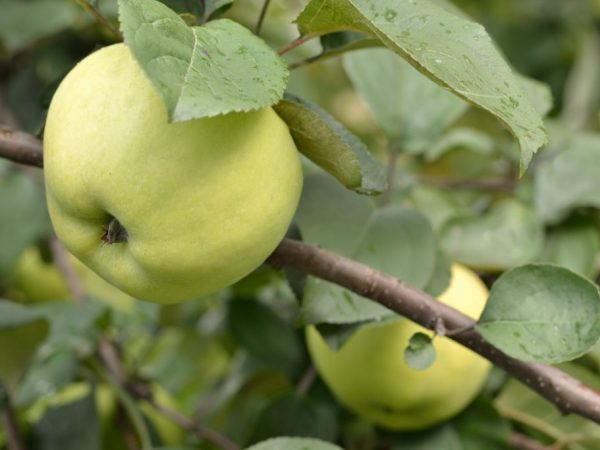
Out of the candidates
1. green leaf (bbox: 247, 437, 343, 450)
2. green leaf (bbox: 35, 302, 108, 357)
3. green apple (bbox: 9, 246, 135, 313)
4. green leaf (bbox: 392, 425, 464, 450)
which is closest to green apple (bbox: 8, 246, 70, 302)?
green apple (bbox: 9, 246, 135, 313)

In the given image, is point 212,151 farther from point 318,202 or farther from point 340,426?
point 340,426

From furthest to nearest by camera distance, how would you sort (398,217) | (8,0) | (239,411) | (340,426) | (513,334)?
(8,0), (239,411), (340,426), (398,217), (513,334)

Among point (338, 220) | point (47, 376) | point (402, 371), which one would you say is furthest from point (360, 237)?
point (47, 376)

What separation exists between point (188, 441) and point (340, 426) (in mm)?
186

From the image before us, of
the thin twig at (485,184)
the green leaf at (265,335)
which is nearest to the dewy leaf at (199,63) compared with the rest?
the green leaf at (265,335)

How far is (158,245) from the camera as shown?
→ 1.49 ft

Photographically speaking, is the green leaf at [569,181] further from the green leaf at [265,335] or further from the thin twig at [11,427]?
the thin twig at [11,427]

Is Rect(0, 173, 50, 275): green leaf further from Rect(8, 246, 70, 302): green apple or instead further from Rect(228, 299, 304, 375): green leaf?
Rect(228, 299, 304, 375): green leaf

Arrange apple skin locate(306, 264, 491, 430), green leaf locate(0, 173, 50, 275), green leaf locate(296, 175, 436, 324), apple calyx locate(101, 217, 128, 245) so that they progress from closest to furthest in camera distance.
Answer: apple calyx locate(101, 217, 128, 245) < green leaf locate(296, 175, 436, 324) < apple skin locate(306, 264, 491, 430) < green leaf locate(0, 173, 50, 275)

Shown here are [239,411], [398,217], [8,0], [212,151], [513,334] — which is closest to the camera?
[212,151]

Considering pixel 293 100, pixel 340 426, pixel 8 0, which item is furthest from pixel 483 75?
pixel 8 0

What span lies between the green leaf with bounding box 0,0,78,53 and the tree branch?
1.86 feet

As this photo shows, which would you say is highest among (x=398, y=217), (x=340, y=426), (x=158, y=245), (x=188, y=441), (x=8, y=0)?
(x=158, y=245)

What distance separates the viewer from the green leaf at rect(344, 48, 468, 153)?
0.87 metres
